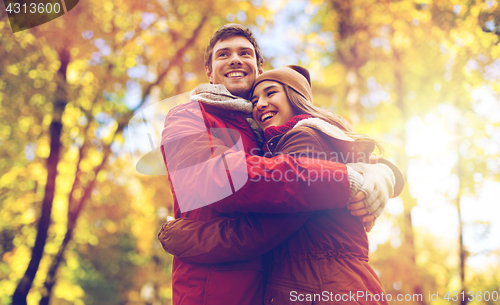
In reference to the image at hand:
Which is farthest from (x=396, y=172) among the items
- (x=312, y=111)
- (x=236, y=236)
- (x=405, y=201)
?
(x=405, y=201)

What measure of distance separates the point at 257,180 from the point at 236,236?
1.09ft

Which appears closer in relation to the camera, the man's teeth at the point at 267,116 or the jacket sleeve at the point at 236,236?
the jacket sleeve at the point at 236,236

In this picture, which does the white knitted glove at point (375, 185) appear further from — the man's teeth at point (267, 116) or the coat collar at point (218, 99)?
the coat collar at point (218, 99)

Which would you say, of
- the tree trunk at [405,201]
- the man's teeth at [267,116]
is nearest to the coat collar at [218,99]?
the man's teeth at [267,116]

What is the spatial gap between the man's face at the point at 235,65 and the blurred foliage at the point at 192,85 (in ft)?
9.52

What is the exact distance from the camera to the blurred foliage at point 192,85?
15.3ft

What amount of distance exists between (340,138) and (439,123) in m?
5.44

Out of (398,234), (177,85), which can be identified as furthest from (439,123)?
(177,85)

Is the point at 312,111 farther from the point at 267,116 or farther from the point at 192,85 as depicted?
the point at 192,85

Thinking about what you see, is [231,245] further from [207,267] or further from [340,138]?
[340,138]

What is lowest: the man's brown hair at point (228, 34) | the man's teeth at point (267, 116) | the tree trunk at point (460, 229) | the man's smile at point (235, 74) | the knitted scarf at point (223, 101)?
the tree trunk at point (460, 229)

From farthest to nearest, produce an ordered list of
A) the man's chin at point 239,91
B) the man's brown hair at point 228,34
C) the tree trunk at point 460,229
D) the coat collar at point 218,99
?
the tree trunk at point 460,229 → the man's brown hair at point 228,34 → the man's chin at point 239,91 → the coat collar at point 218,99

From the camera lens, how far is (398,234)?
21.2 feet

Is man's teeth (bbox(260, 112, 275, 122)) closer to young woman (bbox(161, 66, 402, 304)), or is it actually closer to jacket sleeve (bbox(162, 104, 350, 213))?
young woman (bbox(161, 66, 402, 304))
